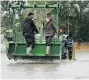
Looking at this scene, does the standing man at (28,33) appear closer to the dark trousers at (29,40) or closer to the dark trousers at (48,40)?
the dark trousers at (29,40)

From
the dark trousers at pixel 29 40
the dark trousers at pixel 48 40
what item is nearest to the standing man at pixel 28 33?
the dark trousers at pixel 29 40

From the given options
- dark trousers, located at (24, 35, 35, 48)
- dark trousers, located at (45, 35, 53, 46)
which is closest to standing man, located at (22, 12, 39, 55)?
dark trousers, located at (24, 35, 35, 48)

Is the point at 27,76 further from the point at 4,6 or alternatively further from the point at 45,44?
the point at 4,6

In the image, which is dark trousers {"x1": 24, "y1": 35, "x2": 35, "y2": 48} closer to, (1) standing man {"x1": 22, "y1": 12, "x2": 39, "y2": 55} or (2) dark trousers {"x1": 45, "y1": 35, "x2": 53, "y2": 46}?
(1) standing man {"x1": 22, "y1": 12, "x2": 39, "y2": 55}

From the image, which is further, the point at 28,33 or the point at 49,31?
the point at 49,31

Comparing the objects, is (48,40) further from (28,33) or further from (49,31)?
(28,33)

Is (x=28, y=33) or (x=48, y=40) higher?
(x=28, y=33)

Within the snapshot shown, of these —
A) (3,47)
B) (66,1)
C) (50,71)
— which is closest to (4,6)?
(66,1)

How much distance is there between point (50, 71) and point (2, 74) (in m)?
1.80

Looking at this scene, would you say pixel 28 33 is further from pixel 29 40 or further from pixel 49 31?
pixel 49 31

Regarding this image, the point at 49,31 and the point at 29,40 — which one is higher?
the point at 49,31

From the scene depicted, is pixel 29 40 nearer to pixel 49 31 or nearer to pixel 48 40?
pixel 48 40

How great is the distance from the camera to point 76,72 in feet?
47.8

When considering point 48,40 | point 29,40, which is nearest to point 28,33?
point 29,40
